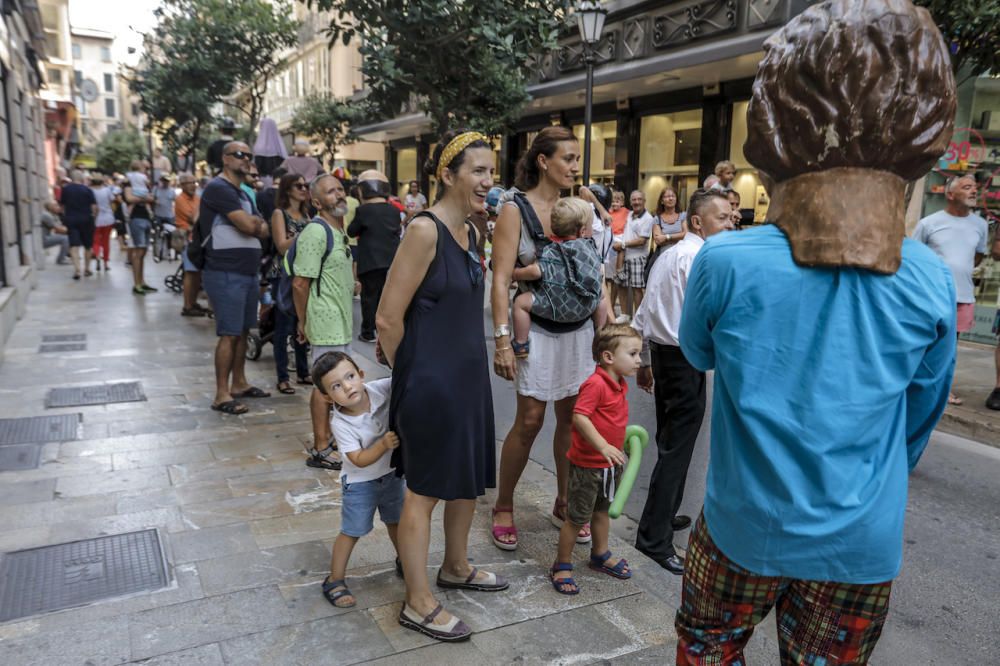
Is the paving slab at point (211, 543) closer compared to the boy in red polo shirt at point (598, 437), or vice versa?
the boy in red polo shirt at point (598, 437)

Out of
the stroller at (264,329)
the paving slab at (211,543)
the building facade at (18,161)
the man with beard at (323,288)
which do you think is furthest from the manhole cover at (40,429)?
the building facade at (18,161)

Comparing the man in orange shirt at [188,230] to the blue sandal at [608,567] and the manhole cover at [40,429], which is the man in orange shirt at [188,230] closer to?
the manhole cover at [40,429]

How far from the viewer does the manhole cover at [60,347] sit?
8246 mm

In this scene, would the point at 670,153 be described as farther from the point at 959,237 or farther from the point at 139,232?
the point at 139,232

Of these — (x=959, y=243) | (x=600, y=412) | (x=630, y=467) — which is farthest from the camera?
(x=959, y=243)

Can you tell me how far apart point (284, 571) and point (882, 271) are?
2.80 metres

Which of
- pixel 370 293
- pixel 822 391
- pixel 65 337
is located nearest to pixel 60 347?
pixel 65 337

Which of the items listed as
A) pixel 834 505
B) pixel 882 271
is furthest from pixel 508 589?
pixel 882 271

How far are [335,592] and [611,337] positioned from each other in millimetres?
1562

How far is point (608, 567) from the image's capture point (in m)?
3.51

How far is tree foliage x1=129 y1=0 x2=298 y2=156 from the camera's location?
60.9ft

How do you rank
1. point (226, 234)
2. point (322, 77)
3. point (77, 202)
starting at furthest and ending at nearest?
point (322, 77) → point (77, 202) → point (226, 234)

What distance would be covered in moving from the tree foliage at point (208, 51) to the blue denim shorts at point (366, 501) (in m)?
17.3

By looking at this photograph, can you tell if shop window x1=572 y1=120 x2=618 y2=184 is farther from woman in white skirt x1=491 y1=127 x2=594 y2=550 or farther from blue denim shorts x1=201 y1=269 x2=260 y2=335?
woman in white skirt x1=491 y1=127 x2=594 y2=550
